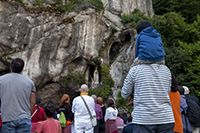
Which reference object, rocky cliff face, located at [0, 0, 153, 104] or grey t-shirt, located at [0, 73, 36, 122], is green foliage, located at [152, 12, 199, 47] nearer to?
rocky cliff face, located at [0, 0, 153, 104]

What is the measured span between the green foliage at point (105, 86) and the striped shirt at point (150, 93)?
541 inches

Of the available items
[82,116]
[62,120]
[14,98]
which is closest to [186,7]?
[62,120]

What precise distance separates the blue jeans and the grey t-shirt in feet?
0.20

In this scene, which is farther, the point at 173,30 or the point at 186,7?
the point at 186,7

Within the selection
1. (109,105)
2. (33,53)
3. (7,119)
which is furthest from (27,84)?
(33,53)

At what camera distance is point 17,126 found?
125 inches

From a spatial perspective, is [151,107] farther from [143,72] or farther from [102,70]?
[102,70]

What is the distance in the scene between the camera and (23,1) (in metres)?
16.0

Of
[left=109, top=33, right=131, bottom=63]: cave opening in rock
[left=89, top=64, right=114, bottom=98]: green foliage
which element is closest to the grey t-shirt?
[left=89, top=64, right=114, bottom=98]: green foliage

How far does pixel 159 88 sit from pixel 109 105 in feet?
13.8

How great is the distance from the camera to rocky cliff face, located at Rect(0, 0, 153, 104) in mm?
15023

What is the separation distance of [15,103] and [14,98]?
0.08 metres

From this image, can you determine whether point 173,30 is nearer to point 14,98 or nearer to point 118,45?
point 118,45

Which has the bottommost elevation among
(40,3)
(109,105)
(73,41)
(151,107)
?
(109,105)
